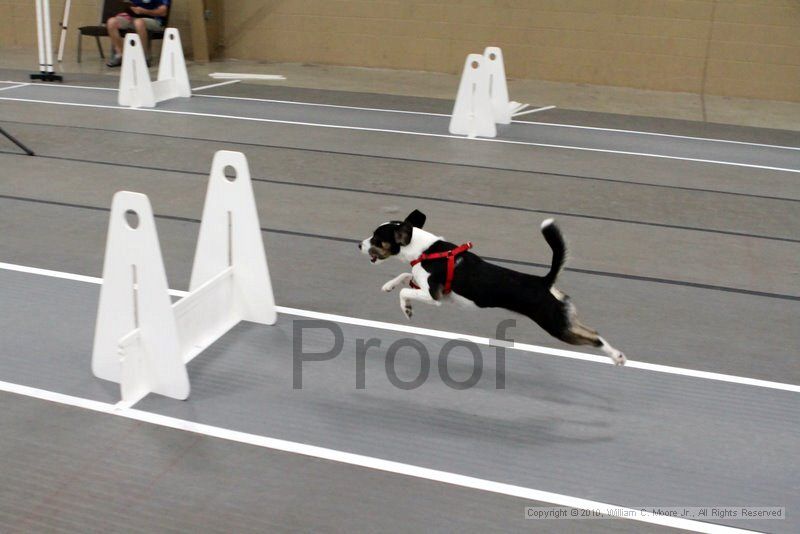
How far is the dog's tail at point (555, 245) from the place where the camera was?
124 inches

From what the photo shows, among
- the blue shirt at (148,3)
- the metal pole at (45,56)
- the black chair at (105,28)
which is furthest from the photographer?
the black chair at (105,28)

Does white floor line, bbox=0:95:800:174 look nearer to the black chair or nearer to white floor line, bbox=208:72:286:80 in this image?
white floor line, bbox=208:72:286:80

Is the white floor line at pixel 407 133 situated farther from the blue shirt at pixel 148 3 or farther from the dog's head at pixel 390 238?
the dog's head at pixel 390 238

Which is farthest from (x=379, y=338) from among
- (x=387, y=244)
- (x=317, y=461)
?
(x=317, y=461)

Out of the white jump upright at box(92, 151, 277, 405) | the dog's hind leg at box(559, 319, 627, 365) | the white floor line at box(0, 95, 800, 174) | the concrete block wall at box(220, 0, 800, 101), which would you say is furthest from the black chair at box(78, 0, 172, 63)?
the dog's hind leg at box(559, 319, 627, 365)

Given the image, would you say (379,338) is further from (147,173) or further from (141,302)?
(147,173)

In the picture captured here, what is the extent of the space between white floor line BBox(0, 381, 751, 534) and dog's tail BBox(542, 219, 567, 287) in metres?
0.87

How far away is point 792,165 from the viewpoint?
307 inches

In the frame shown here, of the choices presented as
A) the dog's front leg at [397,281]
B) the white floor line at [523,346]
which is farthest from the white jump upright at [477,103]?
the dog's front leg at [397,281]

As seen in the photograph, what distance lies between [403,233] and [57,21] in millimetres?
11954

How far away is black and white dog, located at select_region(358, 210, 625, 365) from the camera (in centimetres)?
324

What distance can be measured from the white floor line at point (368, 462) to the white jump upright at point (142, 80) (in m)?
6.28

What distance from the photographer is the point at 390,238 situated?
350cm

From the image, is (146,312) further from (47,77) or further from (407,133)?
(47,77)
